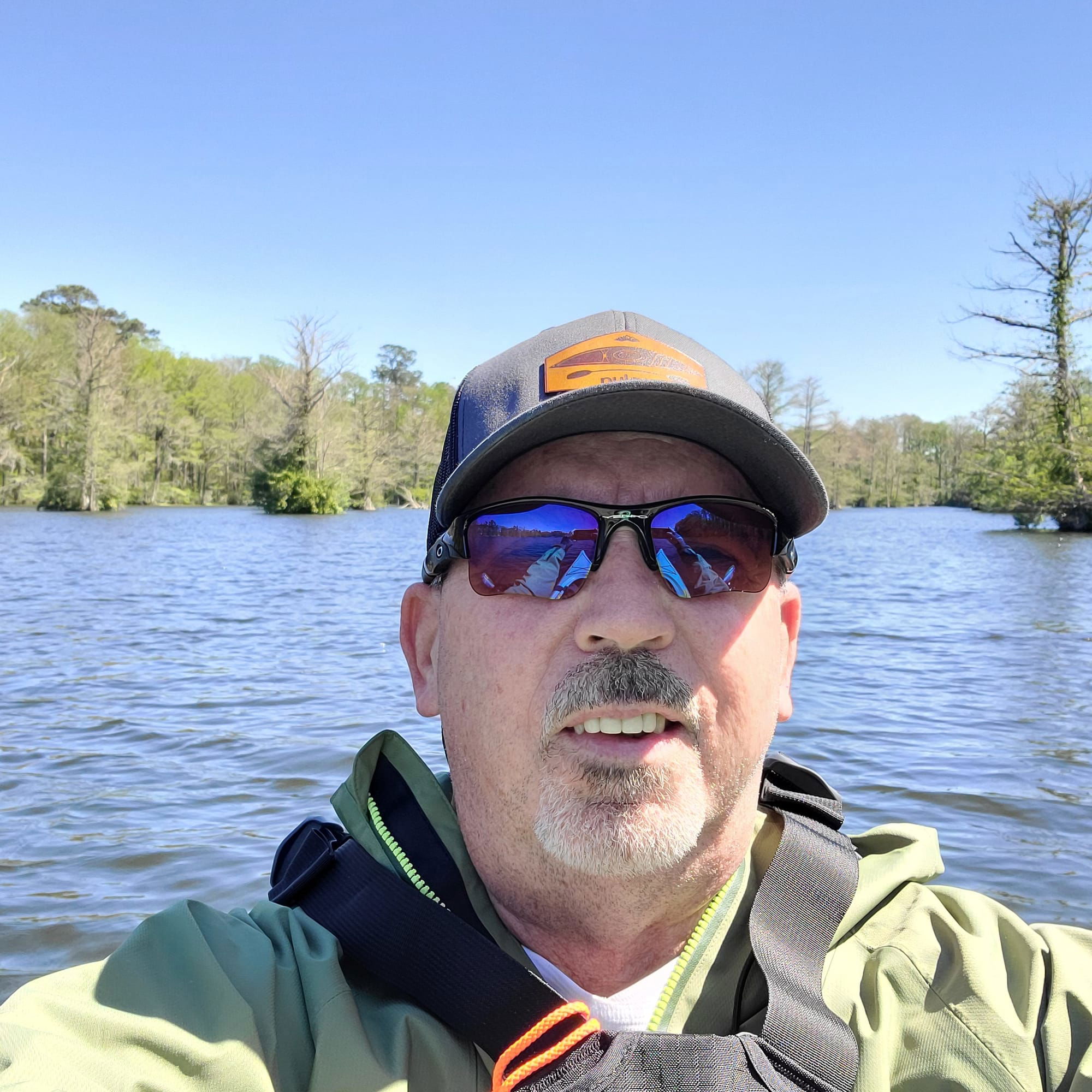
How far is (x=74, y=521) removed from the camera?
48375 mm

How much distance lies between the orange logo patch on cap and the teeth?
0.57m

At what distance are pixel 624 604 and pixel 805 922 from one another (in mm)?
623

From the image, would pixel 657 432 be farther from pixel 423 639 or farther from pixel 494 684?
pixel 423 639

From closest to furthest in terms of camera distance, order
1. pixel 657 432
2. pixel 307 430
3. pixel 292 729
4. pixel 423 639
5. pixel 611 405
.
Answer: pixel 611 405
pixel 657 432
pixel 423 639
pixel 292 729
pixel 307 430

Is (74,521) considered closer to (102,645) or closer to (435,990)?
(102,645)

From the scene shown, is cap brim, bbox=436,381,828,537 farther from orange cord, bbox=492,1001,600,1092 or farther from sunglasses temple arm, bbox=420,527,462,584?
orange cord, bbox=492,1001,600,1092

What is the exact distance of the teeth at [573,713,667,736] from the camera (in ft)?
5.68

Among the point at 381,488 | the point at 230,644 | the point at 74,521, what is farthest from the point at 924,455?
the point at 230,644

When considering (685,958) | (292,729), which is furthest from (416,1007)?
(292,729)

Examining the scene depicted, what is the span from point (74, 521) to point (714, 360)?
51638 millimetres

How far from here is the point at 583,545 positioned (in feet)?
6.10

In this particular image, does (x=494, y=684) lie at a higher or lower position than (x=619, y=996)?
higher

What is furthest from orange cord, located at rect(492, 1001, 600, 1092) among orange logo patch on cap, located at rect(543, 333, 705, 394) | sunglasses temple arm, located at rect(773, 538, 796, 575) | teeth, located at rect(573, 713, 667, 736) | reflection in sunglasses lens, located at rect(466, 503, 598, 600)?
orange logo patch on cap, located at rect(543, 333, 705, 394)

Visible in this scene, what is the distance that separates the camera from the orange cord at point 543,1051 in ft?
4.94
